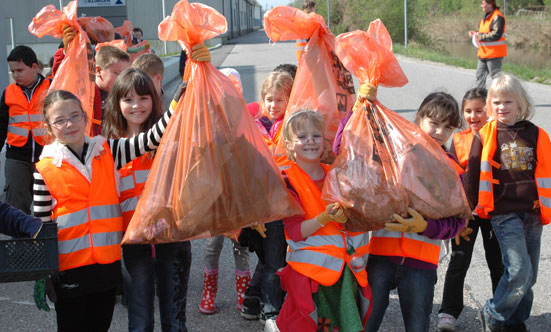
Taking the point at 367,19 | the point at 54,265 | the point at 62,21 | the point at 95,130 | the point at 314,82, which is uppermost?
the point at 367,19

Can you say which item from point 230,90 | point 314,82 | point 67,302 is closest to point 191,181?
point 230,90

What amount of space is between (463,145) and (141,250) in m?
1.74

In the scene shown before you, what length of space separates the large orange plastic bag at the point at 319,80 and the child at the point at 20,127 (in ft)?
6.93

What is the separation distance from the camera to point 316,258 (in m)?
2.46

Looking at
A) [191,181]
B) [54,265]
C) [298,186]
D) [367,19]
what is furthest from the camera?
[367,19]

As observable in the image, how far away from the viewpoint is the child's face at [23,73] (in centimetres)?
421

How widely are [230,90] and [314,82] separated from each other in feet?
2.15

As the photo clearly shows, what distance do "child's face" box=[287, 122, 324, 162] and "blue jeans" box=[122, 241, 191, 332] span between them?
28.4 inches

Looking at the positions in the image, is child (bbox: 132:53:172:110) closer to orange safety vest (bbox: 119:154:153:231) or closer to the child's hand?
orange safety vest (bbox: 119:154:153:231)

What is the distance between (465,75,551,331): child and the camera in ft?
9.46

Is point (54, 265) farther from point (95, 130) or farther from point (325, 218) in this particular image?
point (95, 130)

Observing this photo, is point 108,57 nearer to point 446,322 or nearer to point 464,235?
point 464,235

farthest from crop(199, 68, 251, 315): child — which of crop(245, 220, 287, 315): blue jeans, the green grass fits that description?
the green grass

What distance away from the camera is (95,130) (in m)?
3.30
